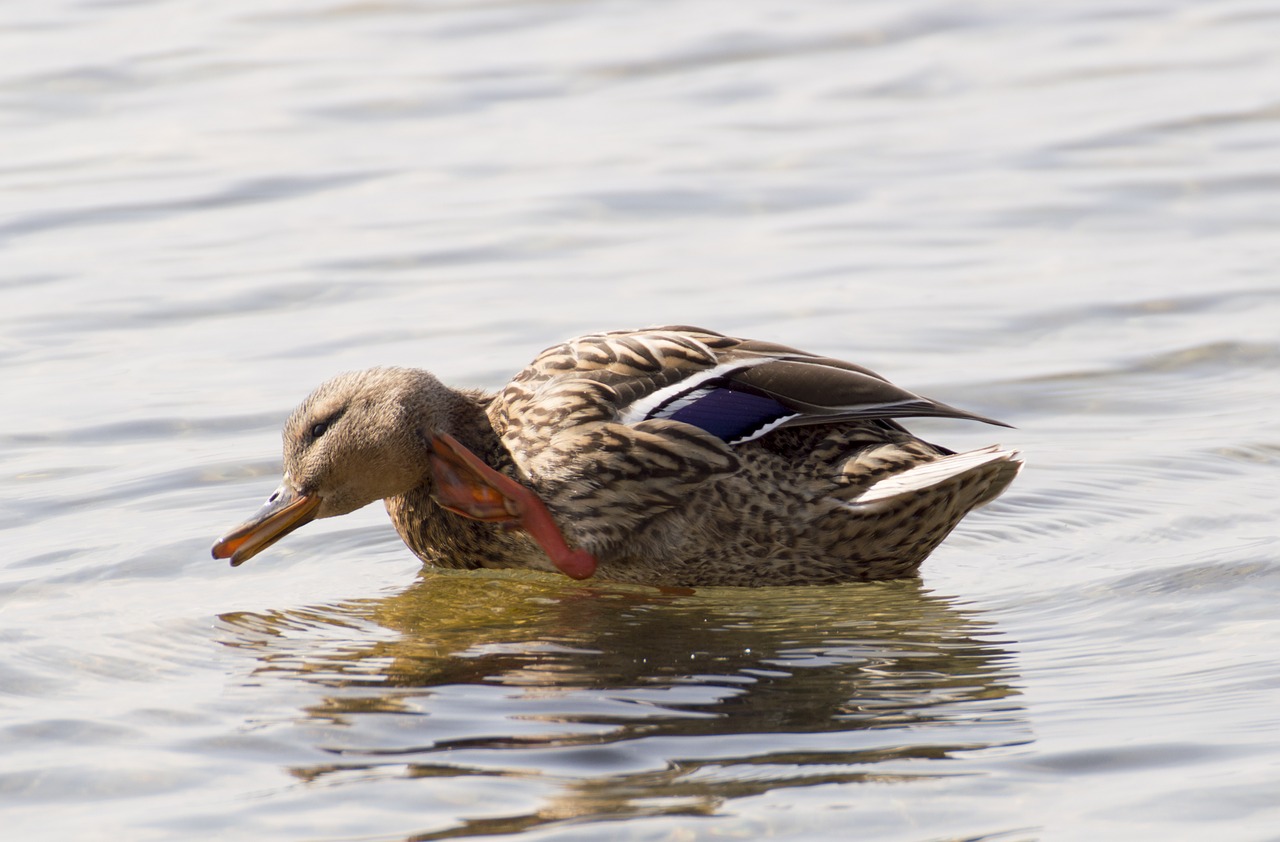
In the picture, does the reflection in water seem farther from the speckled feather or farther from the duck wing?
the duck wing

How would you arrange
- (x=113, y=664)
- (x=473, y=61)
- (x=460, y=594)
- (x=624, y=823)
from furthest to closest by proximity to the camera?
(x=473, y=61), (x=460, y=594), (x=113, y=664), (x=624, y=823)

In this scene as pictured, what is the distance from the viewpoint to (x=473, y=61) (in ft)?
53.5

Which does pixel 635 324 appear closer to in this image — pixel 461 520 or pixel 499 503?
pixel 461 520

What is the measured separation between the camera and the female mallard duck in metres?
6.97

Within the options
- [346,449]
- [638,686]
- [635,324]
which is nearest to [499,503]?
[346,449]

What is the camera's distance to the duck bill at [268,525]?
23.2 feet

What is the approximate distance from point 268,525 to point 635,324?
11.9 ft

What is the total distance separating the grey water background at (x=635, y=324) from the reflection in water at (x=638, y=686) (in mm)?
21

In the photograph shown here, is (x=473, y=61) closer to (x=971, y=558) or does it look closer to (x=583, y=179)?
(x=583, y=179)

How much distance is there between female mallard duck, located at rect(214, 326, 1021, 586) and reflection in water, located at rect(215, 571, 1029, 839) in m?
0.21

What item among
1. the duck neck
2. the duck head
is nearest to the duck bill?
the duck head

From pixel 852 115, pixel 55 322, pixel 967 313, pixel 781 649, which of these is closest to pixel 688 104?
pixel 852 115

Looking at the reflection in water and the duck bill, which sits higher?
the duck bill

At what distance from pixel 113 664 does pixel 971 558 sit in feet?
10.7
